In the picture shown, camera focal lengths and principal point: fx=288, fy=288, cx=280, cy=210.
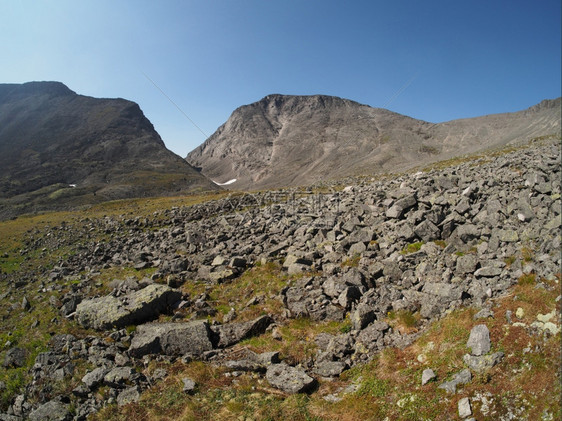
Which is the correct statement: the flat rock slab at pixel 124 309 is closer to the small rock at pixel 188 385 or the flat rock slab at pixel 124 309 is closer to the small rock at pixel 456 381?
the small rock at pixel 188 385

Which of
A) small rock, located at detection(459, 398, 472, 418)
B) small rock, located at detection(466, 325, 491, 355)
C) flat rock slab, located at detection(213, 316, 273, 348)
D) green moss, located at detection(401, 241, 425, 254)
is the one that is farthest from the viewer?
green moss, located at detection(401, 241, 425, 254)

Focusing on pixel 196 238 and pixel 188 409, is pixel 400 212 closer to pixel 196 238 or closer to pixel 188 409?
pixel 188 409

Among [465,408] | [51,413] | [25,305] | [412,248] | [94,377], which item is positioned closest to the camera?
[465,408]

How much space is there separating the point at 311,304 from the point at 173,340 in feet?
21.8

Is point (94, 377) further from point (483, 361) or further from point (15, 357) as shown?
point (483, 361)

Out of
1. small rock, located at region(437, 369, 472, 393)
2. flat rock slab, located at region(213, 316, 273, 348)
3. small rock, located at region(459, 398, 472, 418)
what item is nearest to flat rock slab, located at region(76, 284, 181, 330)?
flat rock slab, located at region(213, 316, 273, 348)

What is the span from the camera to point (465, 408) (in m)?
6.96

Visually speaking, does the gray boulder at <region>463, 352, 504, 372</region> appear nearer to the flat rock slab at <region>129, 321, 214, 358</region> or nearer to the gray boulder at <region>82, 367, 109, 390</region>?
the flat rock slab at <region>129, 321, 214, 358</region>

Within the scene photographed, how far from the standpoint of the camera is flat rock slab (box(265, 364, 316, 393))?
9609 millimetres

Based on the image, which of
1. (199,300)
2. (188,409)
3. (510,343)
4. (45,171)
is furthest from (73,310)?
(45,171)

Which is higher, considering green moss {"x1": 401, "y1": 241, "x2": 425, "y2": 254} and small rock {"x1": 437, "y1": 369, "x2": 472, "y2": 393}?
green moss {"x1": 401, "y1": 241, "x2": 425, "y2": 254}

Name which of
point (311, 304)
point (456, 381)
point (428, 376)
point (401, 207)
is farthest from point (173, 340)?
point (401, 207)

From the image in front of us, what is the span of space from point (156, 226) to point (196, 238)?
44.7ft

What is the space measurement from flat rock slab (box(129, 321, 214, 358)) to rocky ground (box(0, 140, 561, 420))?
60mm
